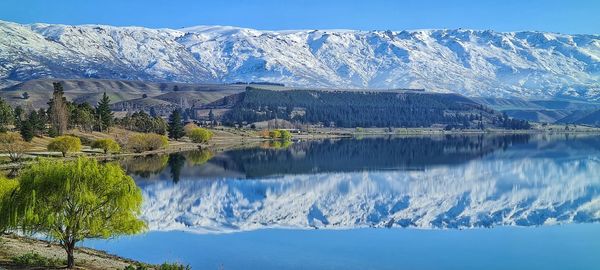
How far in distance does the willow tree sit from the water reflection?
21121 millimetres

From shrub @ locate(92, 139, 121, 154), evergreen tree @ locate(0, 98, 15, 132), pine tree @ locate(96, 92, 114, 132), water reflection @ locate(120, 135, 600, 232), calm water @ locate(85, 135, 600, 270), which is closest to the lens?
calm water @ locate(85, 135, 600, 270)

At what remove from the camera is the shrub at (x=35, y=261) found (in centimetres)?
2719

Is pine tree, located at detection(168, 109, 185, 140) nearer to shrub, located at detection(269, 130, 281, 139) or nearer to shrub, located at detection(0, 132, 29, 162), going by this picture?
shrub, located at detection(269, 130, 281, 139)

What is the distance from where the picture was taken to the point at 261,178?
295 ft

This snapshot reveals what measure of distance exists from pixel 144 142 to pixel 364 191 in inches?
2205

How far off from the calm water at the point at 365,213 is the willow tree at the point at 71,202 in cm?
902

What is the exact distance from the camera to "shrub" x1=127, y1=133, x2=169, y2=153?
119438 millimetres

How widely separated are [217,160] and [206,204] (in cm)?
4598

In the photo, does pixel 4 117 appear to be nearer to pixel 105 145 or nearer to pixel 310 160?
pixel 105 145

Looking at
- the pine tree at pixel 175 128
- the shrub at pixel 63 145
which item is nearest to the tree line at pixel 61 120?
the pine tree at pixel 175 128

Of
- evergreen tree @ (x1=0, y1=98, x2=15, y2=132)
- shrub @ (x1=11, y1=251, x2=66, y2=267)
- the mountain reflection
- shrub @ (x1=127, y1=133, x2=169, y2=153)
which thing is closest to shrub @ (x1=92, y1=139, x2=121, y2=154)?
the mountain reflection

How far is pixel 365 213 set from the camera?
2402 inches

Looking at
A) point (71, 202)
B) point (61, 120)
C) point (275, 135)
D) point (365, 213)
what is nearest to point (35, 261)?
point (71, 202)

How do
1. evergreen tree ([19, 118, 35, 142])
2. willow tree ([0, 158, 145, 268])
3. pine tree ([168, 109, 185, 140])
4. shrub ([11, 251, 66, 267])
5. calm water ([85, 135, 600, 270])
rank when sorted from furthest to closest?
pine tree ([168, 109, 185, 140])
evergreen tree ([19, 118, 35, 142])
calm water ([85, 135, 600, 270])
willow tree ([0, 158, 145, 268])
shrub ([11, 251, 66, 267])
